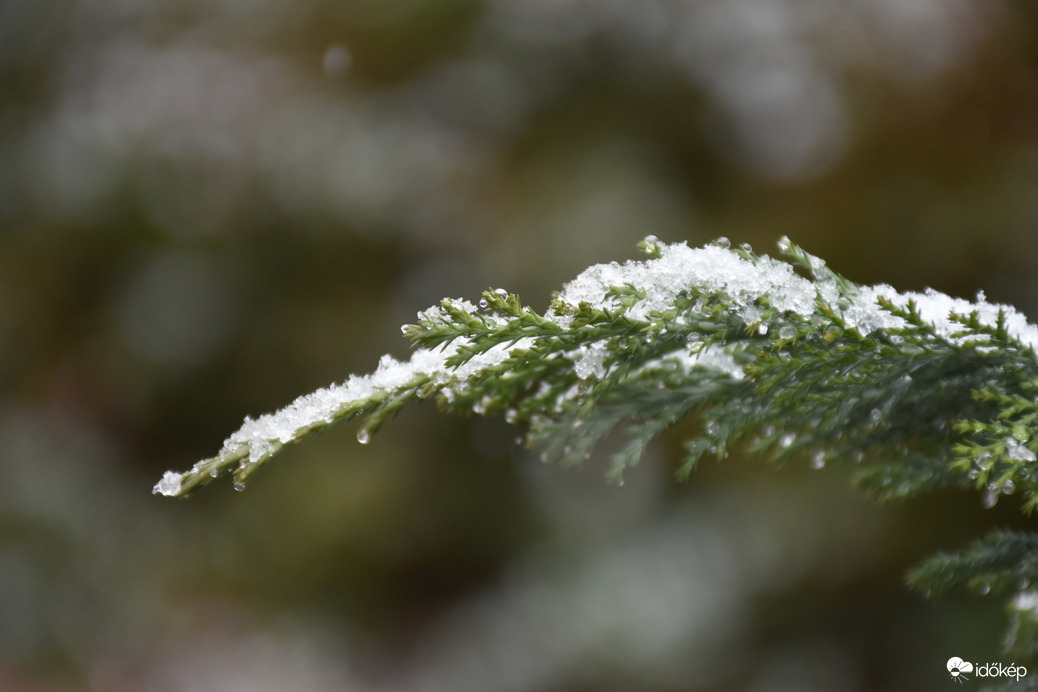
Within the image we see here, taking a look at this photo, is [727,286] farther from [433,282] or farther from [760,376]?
[433,282]

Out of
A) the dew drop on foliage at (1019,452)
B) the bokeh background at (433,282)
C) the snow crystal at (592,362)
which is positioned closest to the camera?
the dew drop on foliage at (1019,452)

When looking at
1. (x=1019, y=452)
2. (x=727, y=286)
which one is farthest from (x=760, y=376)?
(x=1019, y=452)

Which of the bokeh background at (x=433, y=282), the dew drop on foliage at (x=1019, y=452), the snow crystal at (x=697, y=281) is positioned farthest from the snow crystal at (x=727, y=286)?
the bokeh background at (x=433, y=282)

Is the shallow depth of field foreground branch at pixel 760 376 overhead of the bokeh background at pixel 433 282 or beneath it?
beneath

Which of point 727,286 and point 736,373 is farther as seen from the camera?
point 736,373

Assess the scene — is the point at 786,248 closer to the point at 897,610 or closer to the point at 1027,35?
the point at 897,610

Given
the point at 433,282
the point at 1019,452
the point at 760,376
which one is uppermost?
the point at 433,282

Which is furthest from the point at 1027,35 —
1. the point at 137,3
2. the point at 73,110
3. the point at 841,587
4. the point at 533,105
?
the point at 73,110

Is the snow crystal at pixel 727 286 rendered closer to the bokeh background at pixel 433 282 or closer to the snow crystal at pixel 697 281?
the snow crystal at pixel 697 281
